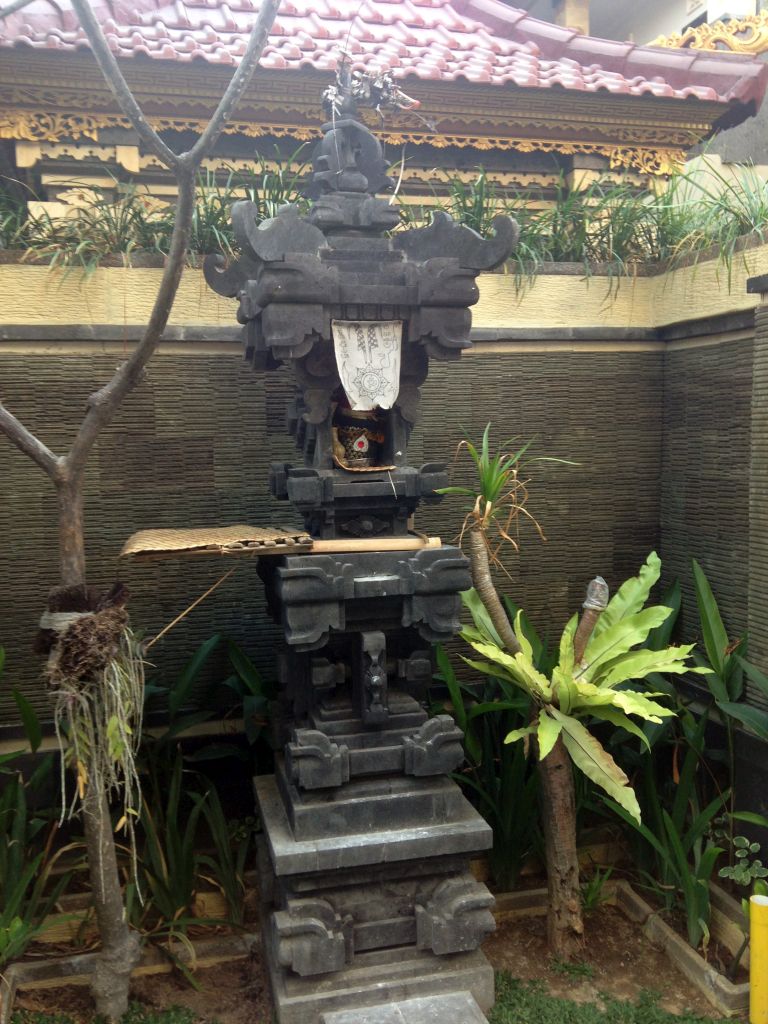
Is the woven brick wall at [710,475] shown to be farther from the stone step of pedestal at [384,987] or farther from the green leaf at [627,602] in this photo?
the stone step of pedestal at [384,987]

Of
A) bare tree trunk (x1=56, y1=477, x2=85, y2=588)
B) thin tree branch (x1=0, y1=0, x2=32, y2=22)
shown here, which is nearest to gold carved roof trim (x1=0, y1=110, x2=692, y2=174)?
thin tree branch (x1=0, y1=0, x2=32, y2=22)

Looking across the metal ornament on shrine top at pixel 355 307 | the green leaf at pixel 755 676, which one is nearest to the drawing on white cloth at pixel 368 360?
the metal ornament on shrine top at pixel 355 307

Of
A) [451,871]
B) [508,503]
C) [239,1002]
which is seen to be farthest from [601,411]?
[239,1002]

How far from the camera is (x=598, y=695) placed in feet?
10.5

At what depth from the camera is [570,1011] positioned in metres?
3.20

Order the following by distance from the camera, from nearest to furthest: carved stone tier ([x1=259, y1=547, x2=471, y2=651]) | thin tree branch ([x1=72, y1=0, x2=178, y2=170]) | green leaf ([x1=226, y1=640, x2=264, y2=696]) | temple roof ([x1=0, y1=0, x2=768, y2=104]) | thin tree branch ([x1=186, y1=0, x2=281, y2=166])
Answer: thin tree branch ([x1=72, y1=0, x2=178, y2=170])
thin tree branch ([x1=186, y1=0, x2=281, y2=166])
carved stone tier ([x1=259, y1=547, x2=471, y2=651])
green leaf ([x1=226, y1=640, x2=264, y2=696])
temple roof ([x1=0, y1=0, x2=768, y2=104])

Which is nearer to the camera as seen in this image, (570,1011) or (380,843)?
(380,843)

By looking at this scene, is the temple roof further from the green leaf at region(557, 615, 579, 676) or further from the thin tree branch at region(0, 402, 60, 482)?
the green leaf at region(557, 615, 579, 676)

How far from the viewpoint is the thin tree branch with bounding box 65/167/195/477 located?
2.82m

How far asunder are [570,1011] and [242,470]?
281cm

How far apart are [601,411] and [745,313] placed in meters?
0.92

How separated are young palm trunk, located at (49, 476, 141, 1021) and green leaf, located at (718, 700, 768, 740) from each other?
2624 mm

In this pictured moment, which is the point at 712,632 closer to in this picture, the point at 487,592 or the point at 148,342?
the point at 487,592

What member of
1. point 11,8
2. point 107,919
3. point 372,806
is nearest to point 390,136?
point 11,8
